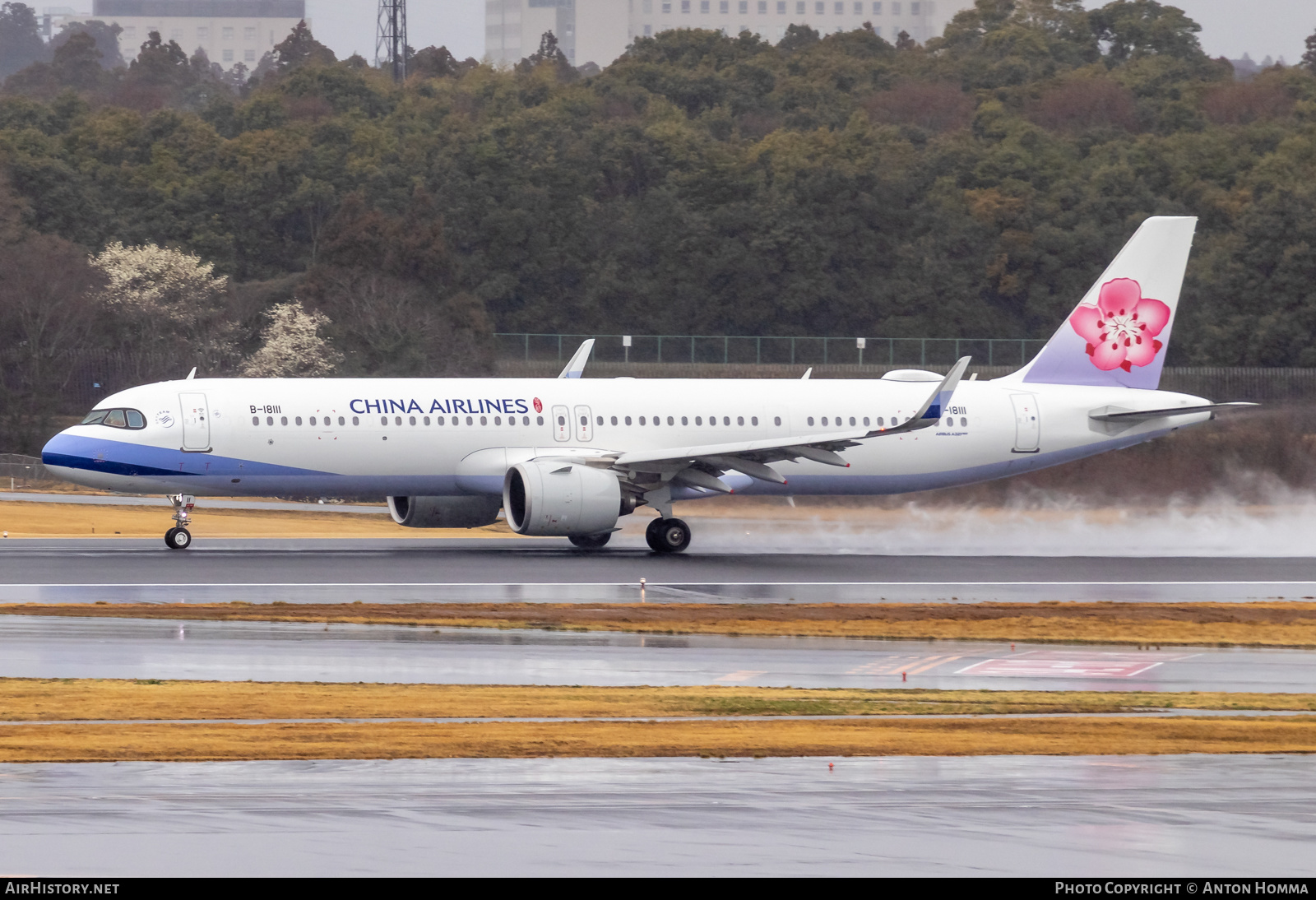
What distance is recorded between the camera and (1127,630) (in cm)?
2605

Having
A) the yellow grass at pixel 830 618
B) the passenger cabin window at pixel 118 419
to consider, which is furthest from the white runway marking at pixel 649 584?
the passenger cabin window at pixel 118 419

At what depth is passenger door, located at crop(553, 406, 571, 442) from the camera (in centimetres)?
3866

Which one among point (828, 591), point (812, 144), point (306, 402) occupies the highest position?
point (812, 144)

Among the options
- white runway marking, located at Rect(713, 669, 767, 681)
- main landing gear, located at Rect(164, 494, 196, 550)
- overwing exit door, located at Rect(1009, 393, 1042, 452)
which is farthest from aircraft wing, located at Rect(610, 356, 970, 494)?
white runway marking, located at Rect(713, 669, 767, 681)

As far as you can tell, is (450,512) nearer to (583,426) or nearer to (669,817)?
(583,426)

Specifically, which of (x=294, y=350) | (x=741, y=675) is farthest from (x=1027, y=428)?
(x=294, y=350)

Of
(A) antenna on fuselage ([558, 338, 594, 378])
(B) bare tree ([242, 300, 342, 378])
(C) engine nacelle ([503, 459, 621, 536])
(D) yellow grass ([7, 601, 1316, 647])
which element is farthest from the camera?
(B) bare tree ([242, 300, 342, 378])

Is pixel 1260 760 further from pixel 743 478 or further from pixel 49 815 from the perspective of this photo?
pixel 743 478

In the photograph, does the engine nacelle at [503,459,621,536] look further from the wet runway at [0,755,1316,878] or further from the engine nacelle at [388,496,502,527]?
the wet runway at [0,755,1316,878]

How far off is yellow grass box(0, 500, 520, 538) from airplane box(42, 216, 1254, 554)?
5.39 m

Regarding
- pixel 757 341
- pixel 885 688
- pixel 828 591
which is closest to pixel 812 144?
pixel 757 341

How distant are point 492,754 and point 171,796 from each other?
3.07 metres

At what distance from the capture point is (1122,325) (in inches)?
1702

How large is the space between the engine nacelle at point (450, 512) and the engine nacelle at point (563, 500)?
7.96ft
